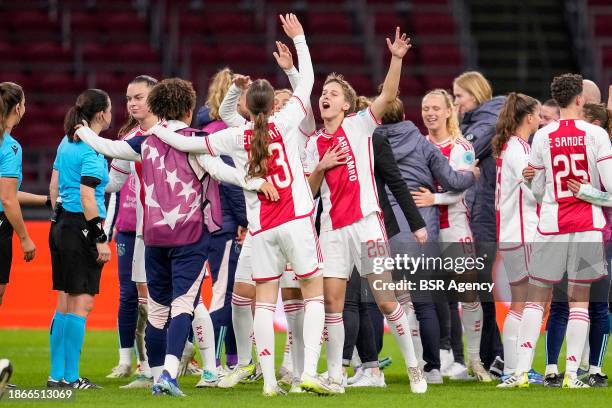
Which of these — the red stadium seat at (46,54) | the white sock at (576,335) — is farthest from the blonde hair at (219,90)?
the red stadium seat at (46,54)

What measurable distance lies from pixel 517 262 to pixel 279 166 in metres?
2.03

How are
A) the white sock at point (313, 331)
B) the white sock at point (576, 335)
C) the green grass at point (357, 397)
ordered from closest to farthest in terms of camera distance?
1. the green grass at point (357, 397)
2. the white sock at point (313, 331)
3. the white sock at point (576, 335)

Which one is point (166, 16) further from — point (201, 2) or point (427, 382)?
point (427, 382)

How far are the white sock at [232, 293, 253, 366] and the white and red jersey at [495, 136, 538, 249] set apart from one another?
182 centimetres

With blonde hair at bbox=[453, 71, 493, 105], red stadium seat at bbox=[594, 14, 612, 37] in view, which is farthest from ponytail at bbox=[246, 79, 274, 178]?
red stadium seat at bbox=[594, 14, 612, 37]

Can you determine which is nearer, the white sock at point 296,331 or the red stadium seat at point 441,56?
the white sock at point 296,331

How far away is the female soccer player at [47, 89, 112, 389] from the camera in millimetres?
7430

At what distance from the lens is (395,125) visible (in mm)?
8188

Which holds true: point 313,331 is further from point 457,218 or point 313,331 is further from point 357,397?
point 457,218

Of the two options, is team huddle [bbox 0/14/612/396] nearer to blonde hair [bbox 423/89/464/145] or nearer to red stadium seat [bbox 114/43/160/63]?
blonde hair [bbox 423/89/464/145]

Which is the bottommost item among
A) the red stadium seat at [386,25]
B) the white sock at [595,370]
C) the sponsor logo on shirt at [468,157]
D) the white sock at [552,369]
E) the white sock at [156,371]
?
the white sock at [595,370]

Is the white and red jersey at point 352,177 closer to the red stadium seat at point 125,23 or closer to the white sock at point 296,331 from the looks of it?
the white sock at point 296,331

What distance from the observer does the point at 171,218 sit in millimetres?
7125

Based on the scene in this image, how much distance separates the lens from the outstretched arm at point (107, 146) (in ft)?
23.6
